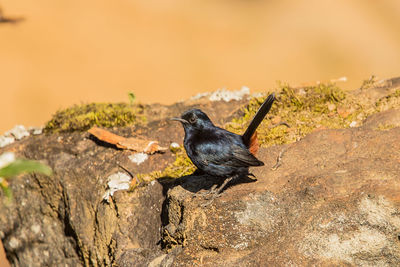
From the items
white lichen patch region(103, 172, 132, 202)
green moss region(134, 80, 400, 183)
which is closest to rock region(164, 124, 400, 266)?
green moss region(134, 80, 400, 183)

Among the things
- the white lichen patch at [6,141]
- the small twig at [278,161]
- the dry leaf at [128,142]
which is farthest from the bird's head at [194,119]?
the white lichen patch at [6,141]

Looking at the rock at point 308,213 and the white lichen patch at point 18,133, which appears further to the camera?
the white lichen patch at point 18,133

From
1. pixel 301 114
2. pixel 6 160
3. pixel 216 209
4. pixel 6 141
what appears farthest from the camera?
pixel 6 141

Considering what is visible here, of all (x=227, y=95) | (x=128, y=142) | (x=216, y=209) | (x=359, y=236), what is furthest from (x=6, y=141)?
(x=359, y=236)

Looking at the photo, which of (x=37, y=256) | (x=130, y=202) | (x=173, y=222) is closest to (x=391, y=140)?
(x=173, y=222)

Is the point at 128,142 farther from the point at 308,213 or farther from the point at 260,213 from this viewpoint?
the point at 308,213

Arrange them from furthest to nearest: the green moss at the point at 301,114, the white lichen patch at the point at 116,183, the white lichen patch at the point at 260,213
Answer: the green moss at the point at 301,114, the white lichen patch at the point at 116,183, the white lichen patch at the point at 260,213

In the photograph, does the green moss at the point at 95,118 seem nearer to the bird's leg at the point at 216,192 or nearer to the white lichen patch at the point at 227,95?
the white lichen patch at the point at 227,95
